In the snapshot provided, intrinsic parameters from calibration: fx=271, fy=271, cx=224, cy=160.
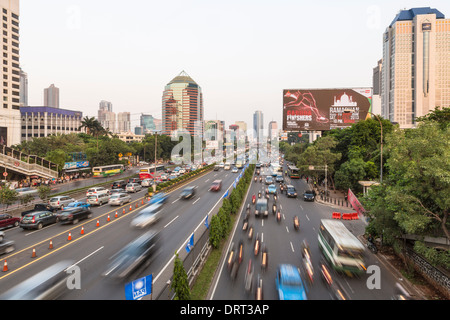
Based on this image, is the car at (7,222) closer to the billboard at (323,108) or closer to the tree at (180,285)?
the tree at (180,285)

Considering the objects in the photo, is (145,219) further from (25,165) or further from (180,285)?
(25,165)

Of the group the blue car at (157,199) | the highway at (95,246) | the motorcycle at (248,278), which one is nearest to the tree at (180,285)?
the highway at (95,246)

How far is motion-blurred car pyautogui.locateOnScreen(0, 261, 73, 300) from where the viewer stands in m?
13.3

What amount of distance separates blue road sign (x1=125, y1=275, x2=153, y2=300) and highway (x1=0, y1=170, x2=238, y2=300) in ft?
14.5

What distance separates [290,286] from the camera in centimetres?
1379

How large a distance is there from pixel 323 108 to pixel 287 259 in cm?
4006

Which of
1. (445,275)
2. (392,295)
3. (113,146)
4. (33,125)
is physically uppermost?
(33,125)

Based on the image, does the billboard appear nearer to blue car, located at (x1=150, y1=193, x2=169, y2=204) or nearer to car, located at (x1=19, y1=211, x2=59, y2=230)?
blue car, located at (x1=150, y1=193, x2=169, y2=204)

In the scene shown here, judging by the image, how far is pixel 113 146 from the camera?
67.7 meters

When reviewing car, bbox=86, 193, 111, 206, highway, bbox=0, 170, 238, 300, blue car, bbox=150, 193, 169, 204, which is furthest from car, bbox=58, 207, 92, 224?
blue car, bbox=150, 193, 169, 204

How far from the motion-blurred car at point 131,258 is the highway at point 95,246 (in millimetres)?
438

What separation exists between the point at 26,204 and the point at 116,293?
93.5 feet

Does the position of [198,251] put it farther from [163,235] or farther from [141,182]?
[141,182]

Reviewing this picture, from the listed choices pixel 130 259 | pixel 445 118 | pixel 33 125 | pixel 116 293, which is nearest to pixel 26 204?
pixel 130 259
